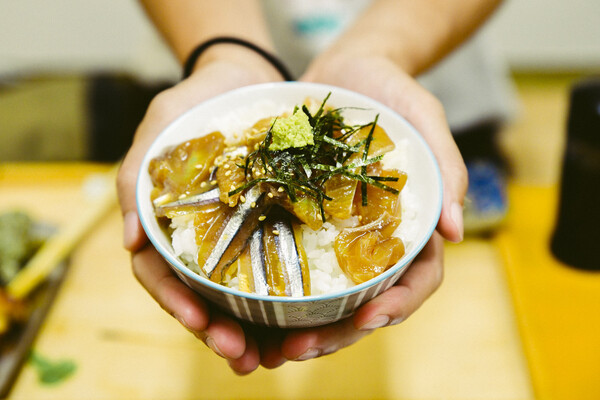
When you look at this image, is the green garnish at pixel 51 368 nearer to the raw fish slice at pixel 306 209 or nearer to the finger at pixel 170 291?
the finger at pixel 170 291

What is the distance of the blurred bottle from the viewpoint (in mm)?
2127

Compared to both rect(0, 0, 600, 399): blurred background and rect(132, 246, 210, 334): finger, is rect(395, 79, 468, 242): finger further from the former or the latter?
rect(0, 0, 600, 399): blurred background

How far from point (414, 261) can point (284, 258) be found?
0.40m

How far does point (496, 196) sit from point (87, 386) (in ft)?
6.81

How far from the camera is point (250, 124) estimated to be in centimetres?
148

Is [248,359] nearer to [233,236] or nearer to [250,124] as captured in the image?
[233,236]

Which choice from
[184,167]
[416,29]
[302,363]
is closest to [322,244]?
[184,167]

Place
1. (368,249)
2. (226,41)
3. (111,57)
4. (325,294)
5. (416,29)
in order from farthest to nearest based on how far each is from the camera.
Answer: (111,57) < (416,29) < (226,41) < (368,249) < (325,294)

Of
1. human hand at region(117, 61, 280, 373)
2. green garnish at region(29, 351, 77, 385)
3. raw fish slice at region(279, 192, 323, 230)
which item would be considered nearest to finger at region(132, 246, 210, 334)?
human hand at region(117, 61, 280, 373)

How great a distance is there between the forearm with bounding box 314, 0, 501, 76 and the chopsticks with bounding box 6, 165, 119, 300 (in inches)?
54.0

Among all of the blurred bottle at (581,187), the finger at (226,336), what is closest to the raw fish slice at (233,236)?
the finger at (226,336)

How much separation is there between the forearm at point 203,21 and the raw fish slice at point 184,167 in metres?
0.80

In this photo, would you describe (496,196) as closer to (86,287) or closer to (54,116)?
(86,287)

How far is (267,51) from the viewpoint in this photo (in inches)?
77.8
